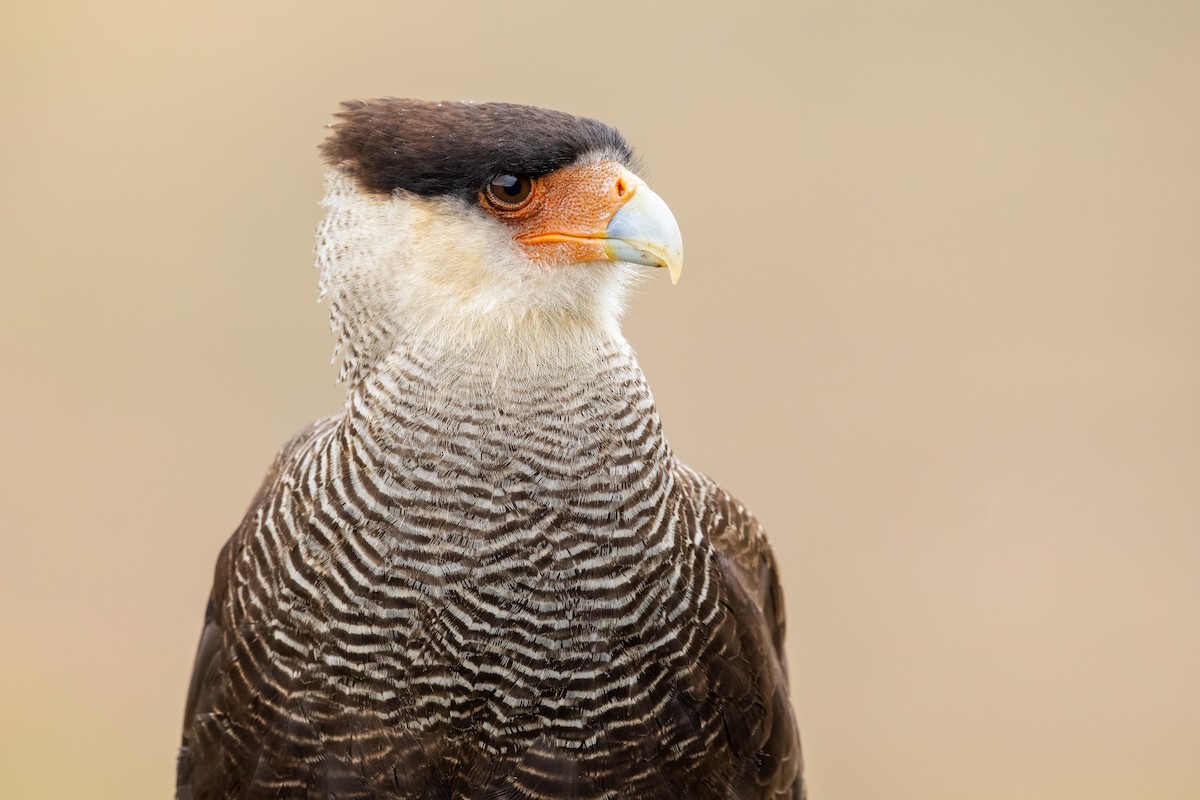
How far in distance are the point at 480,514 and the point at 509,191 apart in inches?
22.3

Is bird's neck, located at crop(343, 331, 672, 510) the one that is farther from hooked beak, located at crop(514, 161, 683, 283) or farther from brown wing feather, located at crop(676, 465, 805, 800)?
brown wing feather, located at crop(676, 465, 805, 800)

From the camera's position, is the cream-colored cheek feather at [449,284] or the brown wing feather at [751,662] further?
the brown wing feather at [751,662]

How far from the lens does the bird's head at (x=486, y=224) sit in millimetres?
2283

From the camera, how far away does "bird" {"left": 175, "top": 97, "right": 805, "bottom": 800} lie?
2.31 metres

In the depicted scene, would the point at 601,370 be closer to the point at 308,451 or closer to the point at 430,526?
the point at 430,526

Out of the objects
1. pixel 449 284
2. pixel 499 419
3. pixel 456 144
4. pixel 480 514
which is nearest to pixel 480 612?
pixel 480 514

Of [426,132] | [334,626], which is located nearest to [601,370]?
[426,132]

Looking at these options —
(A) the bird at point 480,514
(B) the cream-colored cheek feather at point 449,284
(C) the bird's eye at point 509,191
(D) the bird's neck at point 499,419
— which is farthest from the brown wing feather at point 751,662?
(C) the bird's eye at point 509,191

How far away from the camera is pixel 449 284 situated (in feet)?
7.58

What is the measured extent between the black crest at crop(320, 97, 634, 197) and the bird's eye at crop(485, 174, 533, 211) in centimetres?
2

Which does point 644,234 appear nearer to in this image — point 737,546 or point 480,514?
point 480,514

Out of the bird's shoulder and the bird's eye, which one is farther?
the bird's shoulder

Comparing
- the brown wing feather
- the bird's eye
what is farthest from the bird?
the brown wing feather

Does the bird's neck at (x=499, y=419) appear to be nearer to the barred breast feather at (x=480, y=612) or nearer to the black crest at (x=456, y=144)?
the barred breast feather at (x=480, y=612)
